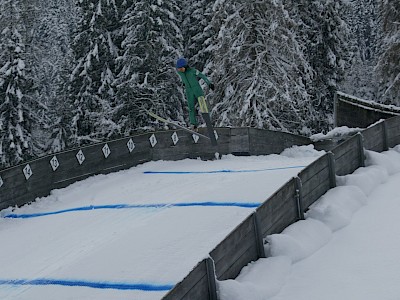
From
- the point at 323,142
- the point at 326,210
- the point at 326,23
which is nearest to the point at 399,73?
the point at 326,23

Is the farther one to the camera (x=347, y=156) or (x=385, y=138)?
(x=385, y=138)

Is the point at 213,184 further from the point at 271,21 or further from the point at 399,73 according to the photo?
the point at 399,73

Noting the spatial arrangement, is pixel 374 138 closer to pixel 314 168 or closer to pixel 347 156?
pixel 347 156

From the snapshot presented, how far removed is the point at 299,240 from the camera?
723 cm

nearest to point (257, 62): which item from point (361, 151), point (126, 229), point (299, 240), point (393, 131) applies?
point (393, 131)

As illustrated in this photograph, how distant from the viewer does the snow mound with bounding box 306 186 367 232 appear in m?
7.89

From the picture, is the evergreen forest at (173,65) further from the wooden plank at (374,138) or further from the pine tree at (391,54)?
the wooden plank at (374,138)

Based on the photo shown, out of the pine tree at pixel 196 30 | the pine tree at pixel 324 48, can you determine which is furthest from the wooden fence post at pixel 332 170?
the pine tree at pixel 196 30

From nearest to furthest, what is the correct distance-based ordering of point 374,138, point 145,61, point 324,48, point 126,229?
point 126,229 < point 374,138 < point 145,61 < point 324,48

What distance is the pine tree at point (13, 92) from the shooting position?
78.0 ft

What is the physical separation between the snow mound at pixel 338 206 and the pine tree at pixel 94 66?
1713 centimetres

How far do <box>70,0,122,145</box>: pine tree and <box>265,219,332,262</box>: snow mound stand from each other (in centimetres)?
1802

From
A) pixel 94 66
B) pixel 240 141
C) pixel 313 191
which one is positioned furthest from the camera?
pixel 94 66

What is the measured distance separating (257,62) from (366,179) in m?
12.5
